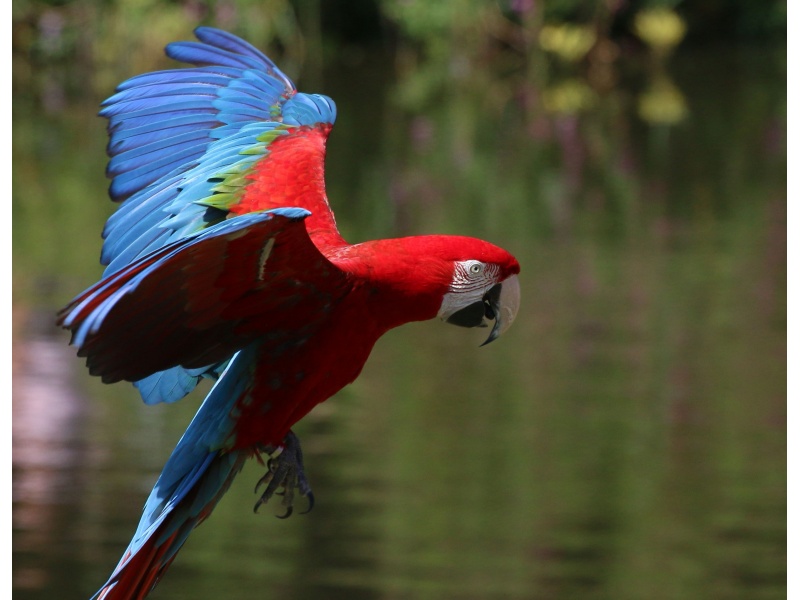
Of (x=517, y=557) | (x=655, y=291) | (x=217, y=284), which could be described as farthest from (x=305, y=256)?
(x=655, y=291)

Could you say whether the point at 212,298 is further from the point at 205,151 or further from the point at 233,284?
the point at 205,151

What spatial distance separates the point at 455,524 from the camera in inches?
175

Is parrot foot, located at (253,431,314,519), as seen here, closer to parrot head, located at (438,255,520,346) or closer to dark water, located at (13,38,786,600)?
parrot head, located at (438,255,520,346)

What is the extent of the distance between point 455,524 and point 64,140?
5.33 m

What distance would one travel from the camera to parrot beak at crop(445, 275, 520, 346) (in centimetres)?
158

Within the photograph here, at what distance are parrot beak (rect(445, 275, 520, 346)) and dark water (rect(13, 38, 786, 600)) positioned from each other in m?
2.52

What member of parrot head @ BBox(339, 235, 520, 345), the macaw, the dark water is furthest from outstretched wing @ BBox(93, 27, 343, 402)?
the dark water

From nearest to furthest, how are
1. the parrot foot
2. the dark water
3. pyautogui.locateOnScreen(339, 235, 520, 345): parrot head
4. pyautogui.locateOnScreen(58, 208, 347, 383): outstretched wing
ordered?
pyautogui.locateOnScreen(58, 208, 347, 383): outstretched wing < pyautogui.locateOnScreen(339, 235, 520, 345): parrot head < the parrot foot < the dark water

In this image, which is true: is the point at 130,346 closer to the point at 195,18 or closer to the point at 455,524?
the point at 455,524

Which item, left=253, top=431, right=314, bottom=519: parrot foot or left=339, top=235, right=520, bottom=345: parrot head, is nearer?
left=339, top=235, right=520, bottom=345: parrot head

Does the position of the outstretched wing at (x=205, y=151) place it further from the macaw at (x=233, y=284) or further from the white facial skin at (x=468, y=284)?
the white facial skin at (x=468, y=284)

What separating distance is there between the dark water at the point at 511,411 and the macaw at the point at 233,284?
2.39 metres

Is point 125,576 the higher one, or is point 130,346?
point 130,346

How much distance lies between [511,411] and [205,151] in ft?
11.4
